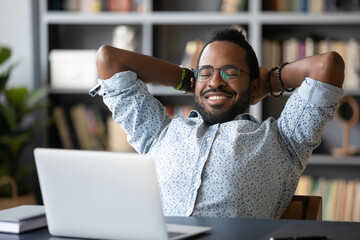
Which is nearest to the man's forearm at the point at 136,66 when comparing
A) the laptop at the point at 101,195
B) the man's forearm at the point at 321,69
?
the man's forearm at the point at 321,69

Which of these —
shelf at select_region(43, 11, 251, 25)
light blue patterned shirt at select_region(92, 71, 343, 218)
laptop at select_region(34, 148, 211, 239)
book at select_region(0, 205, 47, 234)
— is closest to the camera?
laptop at select_region(34, 148, 211, 239)

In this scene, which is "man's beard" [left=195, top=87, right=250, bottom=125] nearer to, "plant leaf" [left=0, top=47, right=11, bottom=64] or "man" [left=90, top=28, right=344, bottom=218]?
"man" [left=90, top=28, right=344, bottom=218]

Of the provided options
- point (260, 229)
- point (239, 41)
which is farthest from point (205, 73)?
point (260, 229)

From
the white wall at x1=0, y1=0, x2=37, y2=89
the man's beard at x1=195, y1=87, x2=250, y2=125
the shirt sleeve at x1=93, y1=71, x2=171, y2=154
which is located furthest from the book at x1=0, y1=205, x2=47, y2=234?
the white wall at x1=0, y1=0, x2=37, y2=89

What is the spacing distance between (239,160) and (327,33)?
2391mm

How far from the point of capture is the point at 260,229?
142cm

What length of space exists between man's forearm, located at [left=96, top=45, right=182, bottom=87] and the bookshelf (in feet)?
5.56

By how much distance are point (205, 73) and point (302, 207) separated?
504 millimetres

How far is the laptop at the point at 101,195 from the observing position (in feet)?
4.16

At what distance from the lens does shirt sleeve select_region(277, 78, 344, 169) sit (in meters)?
1.91

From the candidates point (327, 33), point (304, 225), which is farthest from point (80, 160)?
point (327, 33)

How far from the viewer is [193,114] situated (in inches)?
86.7

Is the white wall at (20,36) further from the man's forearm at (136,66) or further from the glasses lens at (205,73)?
the glasses lens at (205,73)

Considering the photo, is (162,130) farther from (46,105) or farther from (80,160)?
(46,105)
